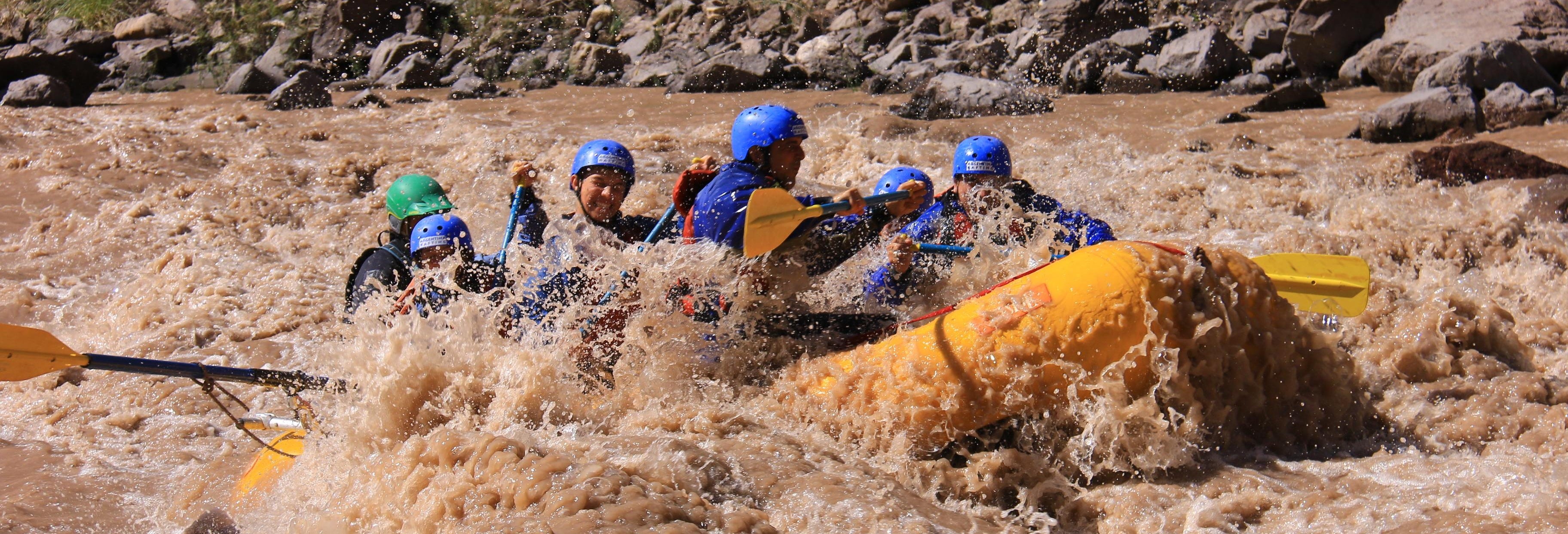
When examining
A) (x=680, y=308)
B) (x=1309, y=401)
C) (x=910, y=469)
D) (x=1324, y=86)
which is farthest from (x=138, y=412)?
(x=1324, y=86)

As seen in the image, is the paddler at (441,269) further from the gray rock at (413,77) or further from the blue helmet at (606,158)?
the gray rock at (413,77)

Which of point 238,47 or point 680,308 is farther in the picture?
point 238,47

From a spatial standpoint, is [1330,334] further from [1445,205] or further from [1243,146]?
[1243,146]

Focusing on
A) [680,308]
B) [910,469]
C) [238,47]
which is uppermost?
[680,308]

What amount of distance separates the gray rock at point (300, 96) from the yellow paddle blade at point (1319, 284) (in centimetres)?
1232

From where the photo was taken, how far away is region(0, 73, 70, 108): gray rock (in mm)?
14312

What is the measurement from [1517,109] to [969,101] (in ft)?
15.2

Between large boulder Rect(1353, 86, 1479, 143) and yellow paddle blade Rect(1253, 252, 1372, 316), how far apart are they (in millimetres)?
5567

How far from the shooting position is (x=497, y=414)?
145 inches

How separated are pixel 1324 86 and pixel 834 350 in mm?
10233

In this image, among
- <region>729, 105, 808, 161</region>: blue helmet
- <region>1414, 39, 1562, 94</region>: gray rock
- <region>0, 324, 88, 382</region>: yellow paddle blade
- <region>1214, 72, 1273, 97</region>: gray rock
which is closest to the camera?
<region>0, 324, 88, 382</region>: yellow paddle blade

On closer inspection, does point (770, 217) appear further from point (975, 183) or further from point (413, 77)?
point (413, 77)

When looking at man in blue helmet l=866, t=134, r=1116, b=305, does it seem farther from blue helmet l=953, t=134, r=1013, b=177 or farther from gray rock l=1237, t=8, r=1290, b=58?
gray rock l=1237, t=8, r=1290, b=58

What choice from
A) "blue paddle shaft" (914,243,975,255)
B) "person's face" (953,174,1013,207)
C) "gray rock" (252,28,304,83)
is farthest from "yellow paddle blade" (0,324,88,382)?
"gray rock" (252,28,304,83)
